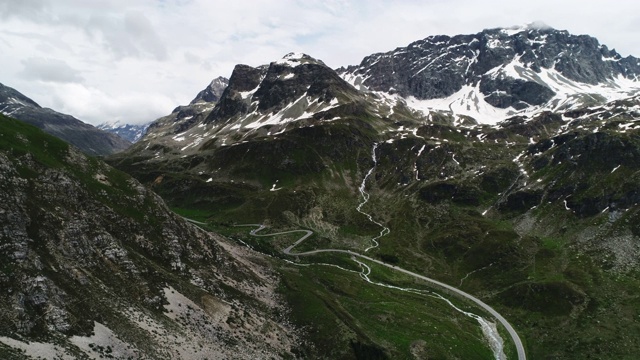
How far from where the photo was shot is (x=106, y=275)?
7006cm

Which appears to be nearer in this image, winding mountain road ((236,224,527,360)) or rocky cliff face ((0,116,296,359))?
rocky cliff face ((0,116,296,359))

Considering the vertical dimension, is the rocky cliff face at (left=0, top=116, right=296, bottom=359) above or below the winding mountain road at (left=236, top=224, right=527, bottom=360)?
above

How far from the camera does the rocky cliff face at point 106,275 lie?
5506cm

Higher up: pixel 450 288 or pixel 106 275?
pixel 106 275

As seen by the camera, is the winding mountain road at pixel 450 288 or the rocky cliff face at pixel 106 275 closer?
the rocky cliff face at pixel 106 275

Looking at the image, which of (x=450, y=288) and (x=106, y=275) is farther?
(x=450, y=288)

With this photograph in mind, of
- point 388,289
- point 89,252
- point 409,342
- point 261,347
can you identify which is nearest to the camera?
point 89,252

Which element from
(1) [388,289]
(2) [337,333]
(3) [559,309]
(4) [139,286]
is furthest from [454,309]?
(4) [139,286]

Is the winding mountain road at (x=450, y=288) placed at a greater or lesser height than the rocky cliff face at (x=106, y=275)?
lesser

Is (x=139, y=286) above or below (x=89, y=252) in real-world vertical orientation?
below

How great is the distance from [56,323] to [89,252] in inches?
723

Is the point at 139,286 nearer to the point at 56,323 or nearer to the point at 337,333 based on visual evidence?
the point at 56,323

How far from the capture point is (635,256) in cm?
16325

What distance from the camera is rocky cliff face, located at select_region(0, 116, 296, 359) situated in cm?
5506
